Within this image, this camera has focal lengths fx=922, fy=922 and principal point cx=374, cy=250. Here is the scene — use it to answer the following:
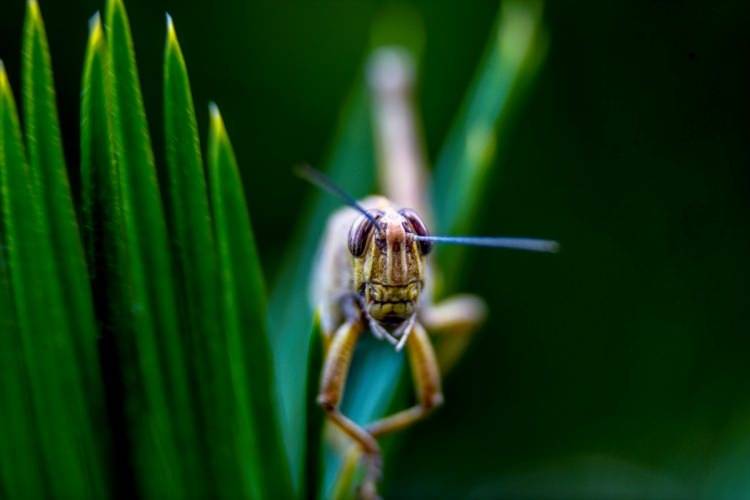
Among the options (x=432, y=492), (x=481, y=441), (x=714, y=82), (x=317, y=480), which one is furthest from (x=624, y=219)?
(x=317, y=480)

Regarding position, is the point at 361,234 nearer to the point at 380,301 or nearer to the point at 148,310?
the point at 380,301

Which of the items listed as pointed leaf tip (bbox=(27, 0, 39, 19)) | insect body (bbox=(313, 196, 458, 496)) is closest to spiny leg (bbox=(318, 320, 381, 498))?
insect body (bbox=(313, 196, 458, 496))

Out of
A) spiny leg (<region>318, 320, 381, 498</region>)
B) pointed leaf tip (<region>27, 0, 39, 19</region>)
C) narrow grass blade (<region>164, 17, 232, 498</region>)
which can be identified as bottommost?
spiny leg (<region>318, 320, 381, 498</region>)

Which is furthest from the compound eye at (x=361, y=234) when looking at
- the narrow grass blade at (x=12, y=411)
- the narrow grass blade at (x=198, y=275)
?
the narrow grass blade at (x=12, y=411)

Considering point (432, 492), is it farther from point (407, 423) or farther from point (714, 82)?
point (714, 82)

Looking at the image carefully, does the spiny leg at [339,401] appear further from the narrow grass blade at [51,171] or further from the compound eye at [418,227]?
the narrow grass blade at [51,171]

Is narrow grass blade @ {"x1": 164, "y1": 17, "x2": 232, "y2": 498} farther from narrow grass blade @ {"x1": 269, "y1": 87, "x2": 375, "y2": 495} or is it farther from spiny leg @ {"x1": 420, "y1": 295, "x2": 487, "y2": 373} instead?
spiny leg @ {"x1": 420, "y1": 295, "x2": 487, "y2": 373}

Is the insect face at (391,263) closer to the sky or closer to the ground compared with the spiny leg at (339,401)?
closer to the sky
